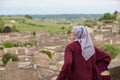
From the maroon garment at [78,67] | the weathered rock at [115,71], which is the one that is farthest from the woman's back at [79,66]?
the weathered rock at [115,71]

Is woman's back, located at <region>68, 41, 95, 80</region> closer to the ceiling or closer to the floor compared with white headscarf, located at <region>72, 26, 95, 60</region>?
closer to the floor

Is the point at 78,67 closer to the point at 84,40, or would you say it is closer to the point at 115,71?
the point at 84,40

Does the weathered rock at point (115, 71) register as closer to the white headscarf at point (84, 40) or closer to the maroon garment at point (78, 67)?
the maroon garment at point (78, 67)

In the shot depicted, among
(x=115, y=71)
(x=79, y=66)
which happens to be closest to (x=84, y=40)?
(x=79, y=66)

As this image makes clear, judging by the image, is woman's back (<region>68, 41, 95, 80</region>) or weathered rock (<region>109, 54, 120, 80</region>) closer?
weathered rock (<region>109, 54, 120, 80</region>)

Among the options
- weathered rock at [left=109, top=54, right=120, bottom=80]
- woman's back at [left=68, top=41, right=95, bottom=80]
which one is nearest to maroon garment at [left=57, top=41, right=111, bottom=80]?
woman's back at [left=68, top=41, right=95, bottom=80]

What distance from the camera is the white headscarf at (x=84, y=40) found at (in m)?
5.14

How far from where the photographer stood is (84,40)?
5.14 m

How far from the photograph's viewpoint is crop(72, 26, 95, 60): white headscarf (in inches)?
202

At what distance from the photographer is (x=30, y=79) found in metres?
26.7

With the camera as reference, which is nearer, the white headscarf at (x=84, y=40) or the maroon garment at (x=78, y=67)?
the maroon garment at (x=78, y=67)

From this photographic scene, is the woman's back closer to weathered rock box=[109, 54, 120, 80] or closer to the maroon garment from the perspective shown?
the maroon garment

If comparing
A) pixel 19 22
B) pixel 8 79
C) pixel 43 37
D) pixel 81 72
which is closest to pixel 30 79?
pixel 8 79

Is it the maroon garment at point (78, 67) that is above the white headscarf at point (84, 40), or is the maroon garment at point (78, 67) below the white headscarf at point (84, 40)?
below
